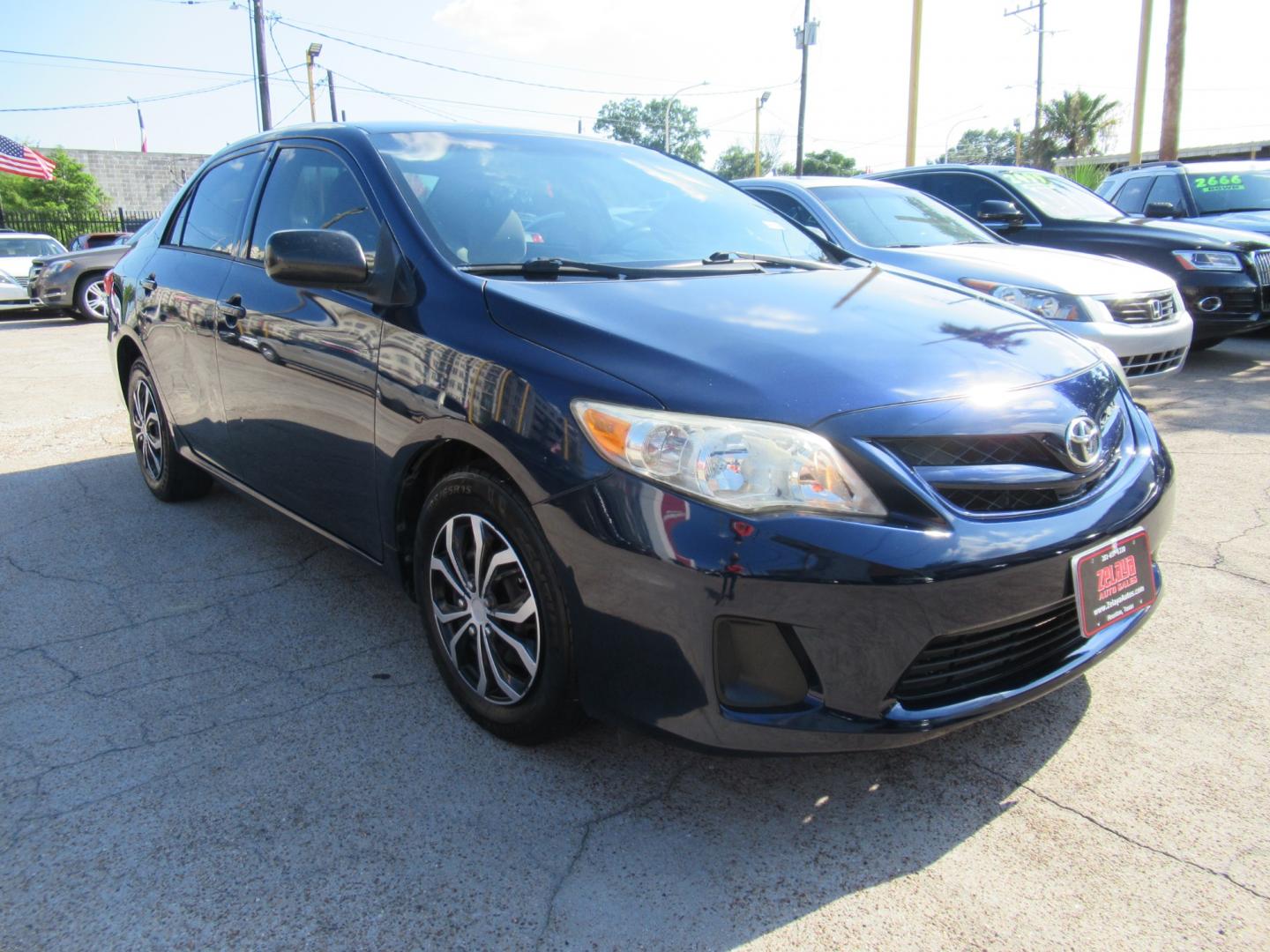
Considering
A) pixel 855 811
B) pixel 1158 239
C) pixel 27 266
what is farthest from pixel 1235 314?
pixel 27 266

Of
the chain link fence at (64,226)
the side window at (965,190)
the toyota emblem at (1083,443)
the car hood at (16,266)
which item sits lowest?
the toyota emblem at (1083,443)

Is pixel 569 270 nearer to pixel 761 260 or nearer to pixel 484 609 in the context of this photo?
pixel 761 260

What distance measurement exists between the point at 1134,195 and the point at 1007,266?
543 centimetres

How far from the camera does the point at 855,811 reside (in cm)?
227

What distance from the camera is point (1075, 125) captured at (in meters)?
54.5

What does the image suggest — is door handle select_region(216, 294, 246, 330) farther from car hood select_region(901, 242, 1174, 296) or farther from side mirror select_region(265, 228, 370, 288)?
car hood select_region(901, 242, 1174, 296)

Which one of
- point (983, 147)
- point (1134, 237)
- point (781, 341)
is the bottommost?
point (781, 341)

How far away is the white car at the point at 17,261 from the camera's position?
14820 mm

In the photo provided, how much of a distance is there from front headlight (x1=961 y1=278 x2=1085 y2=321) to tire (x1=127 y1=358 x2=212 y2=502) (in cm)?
454

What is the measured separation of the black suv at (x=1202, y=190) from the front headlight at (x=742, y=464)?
876 cm

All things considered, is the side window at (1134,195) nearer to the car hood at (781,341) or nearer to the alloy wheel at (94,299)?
the car hood at (781,341)

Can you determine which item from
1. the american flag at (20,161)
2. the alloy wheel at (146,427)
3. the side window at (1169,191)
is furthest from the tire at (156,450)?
the american flag at (20,161)

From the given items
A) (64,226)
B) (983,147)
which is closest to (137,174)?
(64,226)

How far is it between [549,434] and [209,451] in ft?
7.98
